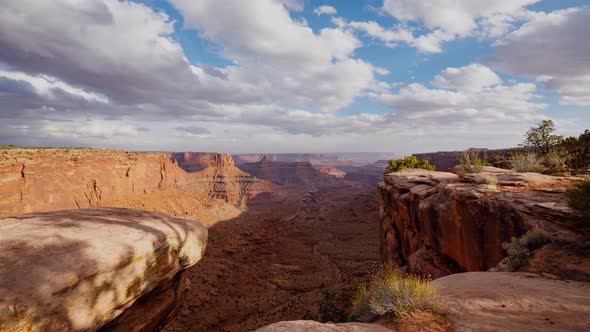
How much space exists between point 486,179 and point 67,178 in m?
45.1

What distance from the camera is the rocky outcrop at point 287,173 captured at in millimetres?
133900

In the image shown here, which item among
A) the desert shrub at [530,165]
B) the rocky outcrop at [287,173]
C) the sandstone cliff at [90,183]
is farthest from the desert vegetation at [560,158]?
the rocky outcrop at [287,173]

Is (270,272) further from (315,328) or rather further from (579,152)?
(579,152)

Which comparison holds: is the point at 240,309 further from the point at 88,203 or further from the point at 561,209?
the point at 88,203

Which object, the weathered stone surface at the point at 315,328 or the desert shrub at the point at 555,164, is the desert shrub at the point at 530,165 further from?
the weathered stone surface at the point at 315,328

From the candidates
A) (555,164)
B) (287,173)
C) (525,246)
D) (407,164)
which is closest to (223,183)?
(287,173)

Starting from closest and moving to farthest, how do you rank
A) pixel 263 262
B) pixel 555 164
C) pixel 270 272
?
1. pixel 555 164
2. pixel 270 272
3. pixel 263 262

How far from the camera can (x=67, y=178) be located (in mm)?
32562

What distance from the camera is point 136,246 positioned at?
6023 mm

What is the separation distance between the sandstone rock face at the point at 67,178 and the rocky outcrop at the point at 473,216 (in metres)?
38.8

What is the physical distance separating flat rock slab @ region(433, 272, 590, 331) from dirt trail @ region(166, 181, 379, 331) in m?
8.21

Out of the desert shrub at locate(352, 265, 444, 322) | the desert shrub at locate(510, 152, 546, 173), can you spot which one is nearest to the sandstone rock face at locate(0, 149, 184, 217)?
the desert shrub at locate(352, 265, 444, 322)

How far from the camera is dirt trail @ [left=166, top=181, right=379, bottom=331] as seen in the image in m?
15.2

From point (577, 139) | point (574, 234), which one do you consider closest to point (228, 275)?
point (574, 234)
